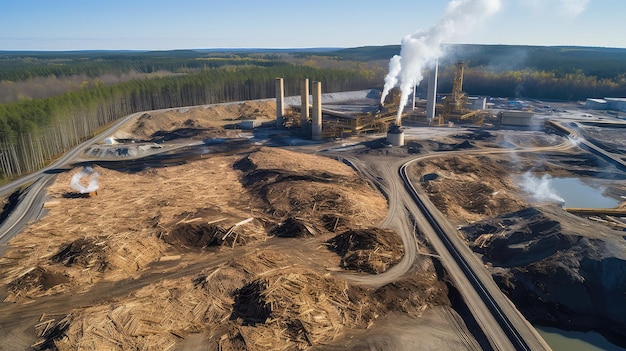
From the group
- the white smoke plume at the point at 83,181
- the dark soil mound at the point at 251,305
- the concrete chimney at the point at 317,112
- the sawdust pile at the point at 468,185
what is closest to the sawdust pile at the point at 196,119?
the concrete chimney at the point at 317,112

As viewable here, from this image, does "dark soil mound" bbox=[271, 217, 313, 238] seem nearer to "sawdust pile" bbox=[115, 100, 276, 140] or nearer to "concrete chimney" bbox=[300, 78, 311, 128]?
"concrete chimney" bbox=[300, 78, 311, 128]

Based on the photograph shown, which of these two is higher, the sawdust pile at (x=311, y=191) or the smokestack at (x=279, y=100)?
the smokestack at (x=279, y=100)

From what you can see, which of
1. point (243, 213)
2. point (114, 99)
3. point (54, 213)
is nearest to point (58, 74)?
point (114, 99)

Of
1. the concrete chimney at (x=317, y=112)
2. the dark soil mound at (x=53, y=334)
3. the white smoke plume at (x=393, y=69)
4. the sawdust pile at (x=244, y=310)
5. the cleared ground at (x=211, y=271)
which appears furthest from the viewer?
the white smoke plume at (x=393, y=69)

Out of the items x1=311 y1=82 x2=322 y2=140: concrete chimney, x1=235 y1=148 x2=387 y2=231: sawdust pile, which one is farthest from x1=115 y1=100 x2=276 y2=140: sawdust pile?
x1=235 y1=148 x2=387 y2=231: sawdust pile

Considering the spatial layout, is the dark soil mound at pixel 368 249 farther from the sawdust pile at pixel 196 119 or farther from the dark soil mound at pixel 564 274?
the sawdust pile at pixel 196 119

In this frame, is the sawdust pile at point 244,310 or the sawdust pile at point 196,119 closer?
the sawdust pile at point 244,310
